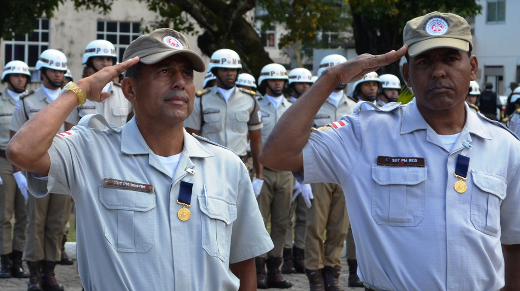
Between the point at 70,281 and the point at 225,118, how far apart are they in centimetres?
267

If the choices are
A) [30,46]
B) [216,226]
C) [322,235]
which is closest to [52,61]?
[322,235]

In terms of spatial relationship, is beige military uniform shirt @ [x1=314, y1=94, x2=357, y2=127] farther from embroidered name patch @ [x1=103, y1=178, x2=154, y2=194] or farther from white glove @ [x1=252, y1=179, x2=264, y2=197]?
embroidered name patch @ [x1=103, y1=178, x2=154, y2=194]

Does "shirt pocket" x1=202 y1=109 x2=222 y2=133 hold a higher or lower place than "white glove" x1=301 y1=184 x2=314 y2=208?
higher

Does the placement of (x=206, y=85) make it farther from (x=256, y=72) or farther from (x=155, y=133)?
(x=155, y=133)

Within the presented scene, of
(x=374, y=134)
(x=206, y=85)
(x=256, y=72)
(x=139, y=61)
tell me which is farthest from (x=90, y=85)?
(x=256, y=72)

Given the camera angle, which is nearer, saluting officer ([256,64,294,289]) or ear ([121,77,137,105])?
ear ([121,77,137,105])

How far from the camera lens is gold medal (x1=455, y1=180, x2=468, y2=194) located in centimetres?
325

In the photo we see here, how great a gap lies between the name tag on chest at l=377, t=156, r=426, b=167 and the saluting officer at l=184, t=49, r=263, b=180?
566cm

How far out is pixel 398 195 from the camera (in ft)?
10.9

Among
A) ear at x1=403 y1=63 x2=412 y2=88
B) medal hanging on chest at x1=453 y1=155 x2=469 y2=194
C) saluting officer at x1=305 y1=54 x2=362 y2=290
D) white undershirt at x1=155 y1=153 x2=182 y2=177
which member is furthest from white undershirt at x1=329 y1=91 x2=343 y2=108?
white undershirt at x1=155 y1=153 x2=182 y2=177

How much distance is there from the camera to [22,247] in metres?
9.20

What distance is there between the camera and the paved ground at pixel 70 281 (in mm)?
8477

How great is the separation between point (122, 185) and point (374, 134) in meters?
1.17

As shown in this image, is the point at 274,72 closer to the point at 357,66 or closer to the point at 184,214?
the point at 357,66
